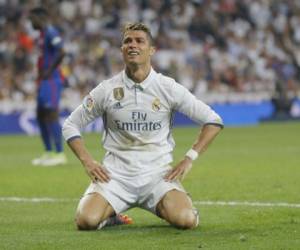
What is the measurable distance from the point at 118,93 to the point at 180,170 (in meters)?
0.79

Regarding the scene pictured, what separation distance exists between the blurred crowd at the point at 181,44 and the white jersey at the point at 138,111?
16.1m

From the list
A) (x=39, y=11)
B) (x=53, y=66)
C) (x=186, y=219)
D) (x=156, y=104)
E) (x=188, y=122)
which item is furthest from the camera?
(x=188, y=122)

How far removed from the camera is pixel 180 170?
764 centimetres

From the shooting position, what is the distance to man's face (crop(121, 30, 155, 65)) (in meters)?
7.68

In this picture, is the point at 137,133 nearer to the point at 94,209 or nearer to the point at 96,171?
the point at 96,171

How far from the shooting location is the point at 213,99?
2622 cm

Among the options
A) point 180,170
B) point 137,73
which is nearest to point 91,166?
point 180,170

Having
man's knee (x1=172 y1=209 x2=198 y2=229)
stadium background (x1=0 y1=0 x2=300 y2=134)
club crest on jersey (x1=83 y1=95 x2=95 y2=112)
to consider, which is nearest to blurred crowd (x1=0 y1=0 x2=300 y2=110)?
stadium background (x1=0 y1=0 x2=300 y2=134)

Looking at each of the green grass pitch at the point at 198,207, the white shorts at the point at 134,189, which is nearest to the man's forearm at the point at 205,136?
the white shorts at the point at 134,189

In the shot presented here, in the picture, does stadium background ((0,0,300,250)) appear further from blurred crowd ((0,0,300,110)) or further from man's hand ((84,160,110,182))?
man's hand ((84,160,110,182))

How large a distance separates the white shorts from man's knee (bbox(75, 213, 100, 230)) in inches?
9.1

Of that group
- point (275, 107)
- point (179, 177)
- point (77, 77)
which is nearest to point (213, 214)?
point (179, 177)

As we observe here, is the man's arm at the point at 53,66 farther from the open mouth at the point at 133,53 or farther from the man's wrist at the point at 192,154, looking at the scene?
the man's wrist at the point at 192,154

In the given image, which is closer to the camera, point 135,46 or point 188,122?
point 135,46
